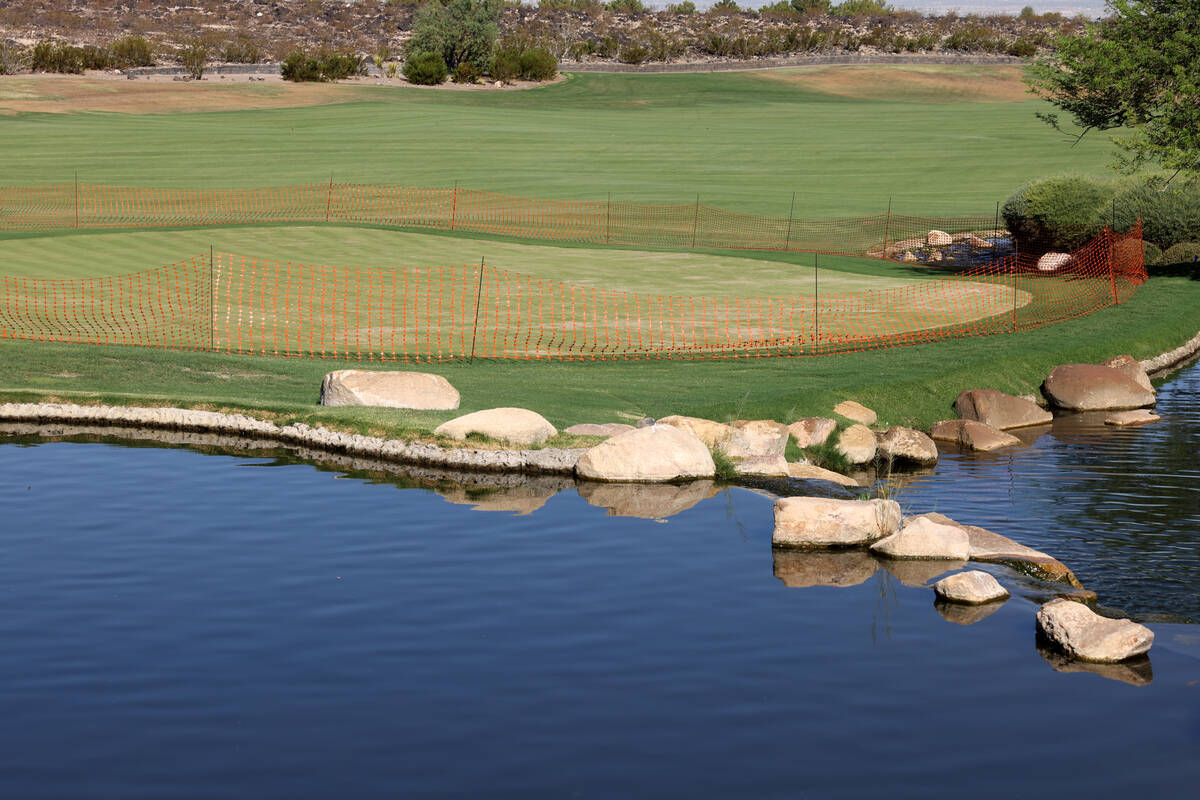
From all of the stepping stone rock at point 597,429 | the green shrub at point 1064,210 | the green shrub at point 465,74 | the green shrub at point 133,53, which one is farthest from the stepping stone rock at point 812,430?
the green shrub at point 133,53

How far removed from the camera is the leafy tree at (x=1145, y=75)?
36.7 metres

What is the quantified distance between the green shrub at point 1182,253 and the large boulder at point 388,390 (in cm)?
2859

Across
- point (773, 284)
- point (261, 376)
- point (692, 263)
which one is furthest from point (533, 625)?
point (692, 263)

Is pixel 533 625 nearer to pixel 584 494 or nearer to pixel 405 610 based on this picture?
pixel 405 610

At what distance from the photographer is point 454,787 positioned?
9.39m

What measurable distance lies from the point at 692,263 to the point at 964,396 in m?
16.6

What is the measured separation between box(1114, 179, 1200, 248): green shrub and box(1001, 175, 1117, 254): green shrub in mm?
525

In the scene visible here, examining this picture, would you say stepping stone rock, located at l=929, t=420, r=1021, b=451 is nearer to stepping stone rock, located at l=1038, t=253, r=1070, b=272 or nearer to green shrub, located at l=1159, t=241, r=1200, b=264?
stepping stone rock, located at l=1038, t=253, r=1070, b=272

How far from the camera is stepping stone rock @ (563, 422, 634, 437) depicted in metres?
19.4

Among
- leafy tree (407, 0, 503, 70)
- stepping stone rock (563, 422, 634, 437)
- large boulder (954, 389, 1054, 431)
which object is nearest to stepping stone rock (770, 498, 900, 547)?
stepping stone rock (563, 422, 634, 437)

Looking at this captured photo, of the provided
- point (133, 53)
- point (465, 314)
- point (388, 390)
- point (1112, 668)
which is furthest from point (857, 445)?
point (133, 53)

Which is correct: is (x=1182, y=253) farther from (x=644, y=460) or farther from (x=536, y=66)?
(x=536, y=66)

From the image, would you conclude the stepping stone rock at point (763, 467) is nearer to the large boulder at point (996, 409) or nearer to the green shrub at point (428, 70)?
the large boulder at point (996, 409)

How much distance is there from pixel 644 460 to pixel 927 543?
4219 millimetres
